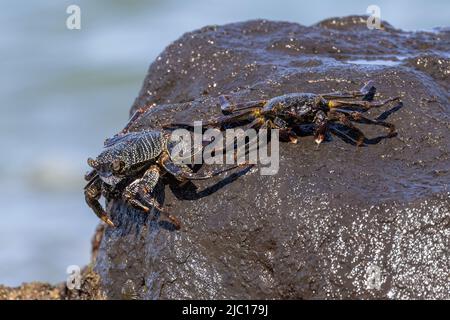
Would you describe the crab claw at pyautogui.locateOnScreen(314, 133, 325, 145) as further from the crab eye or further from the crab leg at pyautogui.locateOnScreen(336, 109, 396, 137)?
the crab eye

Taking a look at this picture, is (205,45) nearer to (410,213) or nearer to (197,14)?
(410,213)

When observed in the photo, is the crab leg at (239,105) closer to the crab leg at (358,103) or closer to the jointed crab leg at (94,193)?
the crab leg at (358,103)

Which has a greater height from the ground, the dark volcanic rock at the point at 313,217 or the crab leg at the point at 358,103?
the crab leg at the point at 358,103

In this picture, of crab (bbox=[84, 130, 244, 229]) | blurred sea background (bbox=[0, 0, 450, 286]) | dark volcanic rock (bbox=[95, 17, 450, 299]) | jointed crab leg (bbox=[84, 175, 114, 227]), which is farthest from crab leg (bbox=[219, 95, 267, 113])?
blurred sea background (bbox=[0, 0, 450, 286])

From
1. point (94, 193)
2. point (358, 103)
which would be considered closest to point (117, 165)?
point (94, 193)

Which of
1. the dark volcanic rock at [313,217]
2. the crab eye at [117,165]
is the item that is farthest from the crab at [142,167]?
the dark volcanic rock at [313,217]
